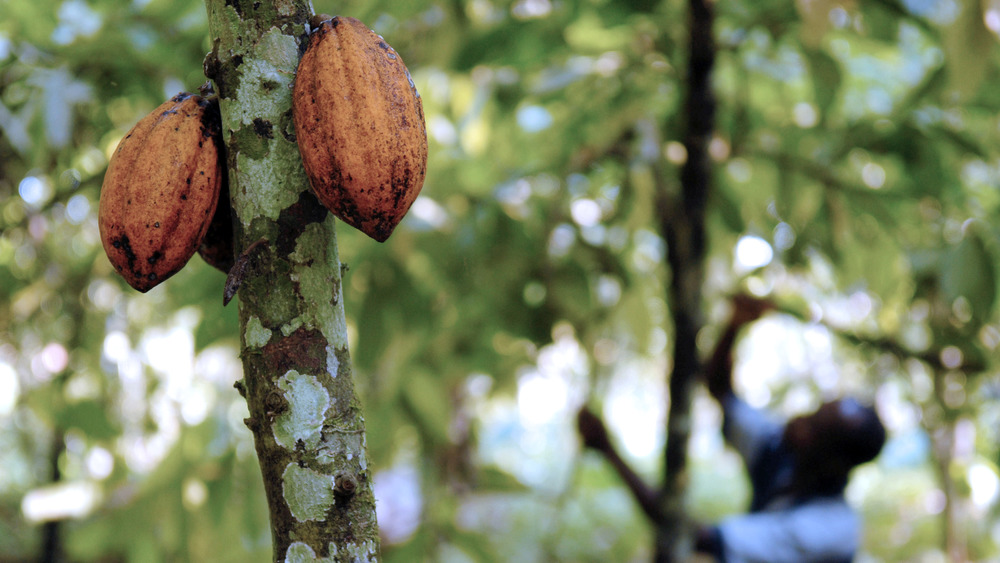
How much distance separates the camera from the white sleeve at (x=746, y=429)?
238 cm

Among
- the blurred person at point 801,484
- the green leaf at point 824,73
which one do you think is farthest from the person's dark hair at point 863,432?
the green leaf at point 824,73

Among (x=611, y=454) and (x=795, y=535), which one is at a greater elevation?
(x=611, y=454)

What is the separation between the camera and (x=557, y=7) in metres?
1.56

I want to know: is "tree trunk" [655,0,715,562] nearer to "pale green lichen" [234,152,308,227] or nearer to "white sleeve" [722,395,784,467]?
"white sleeve" [722,395,784,467]

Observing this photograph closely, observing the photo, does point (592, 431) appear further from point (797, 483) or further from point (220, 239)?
point (220, 239)

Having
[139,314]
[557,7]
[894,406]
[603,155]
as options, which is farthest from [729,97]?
[894,406]

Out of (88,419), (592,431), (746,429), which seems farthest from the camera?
(746,429)

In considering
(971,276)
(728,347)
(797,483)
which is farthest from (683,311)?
(797,483)

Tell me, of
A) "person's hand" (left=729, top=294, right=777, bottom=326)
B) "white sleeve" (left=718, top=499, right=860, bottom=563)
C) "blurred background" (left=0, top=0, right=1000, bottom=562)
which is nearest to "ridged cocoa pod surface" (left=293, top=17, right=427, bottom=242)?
"blurred background" (left=0, top=0, right=1000, bottom=562)

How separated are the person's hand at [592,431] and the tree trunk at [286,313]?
159cm

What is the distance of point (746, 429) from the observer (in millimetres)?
2389

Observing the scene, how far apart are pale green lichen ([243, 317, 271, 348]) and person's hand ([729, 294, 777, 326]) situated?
1.59 m

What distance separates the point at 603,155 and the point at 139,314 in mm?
2385

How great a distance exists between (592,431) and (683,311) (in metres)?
0.57
